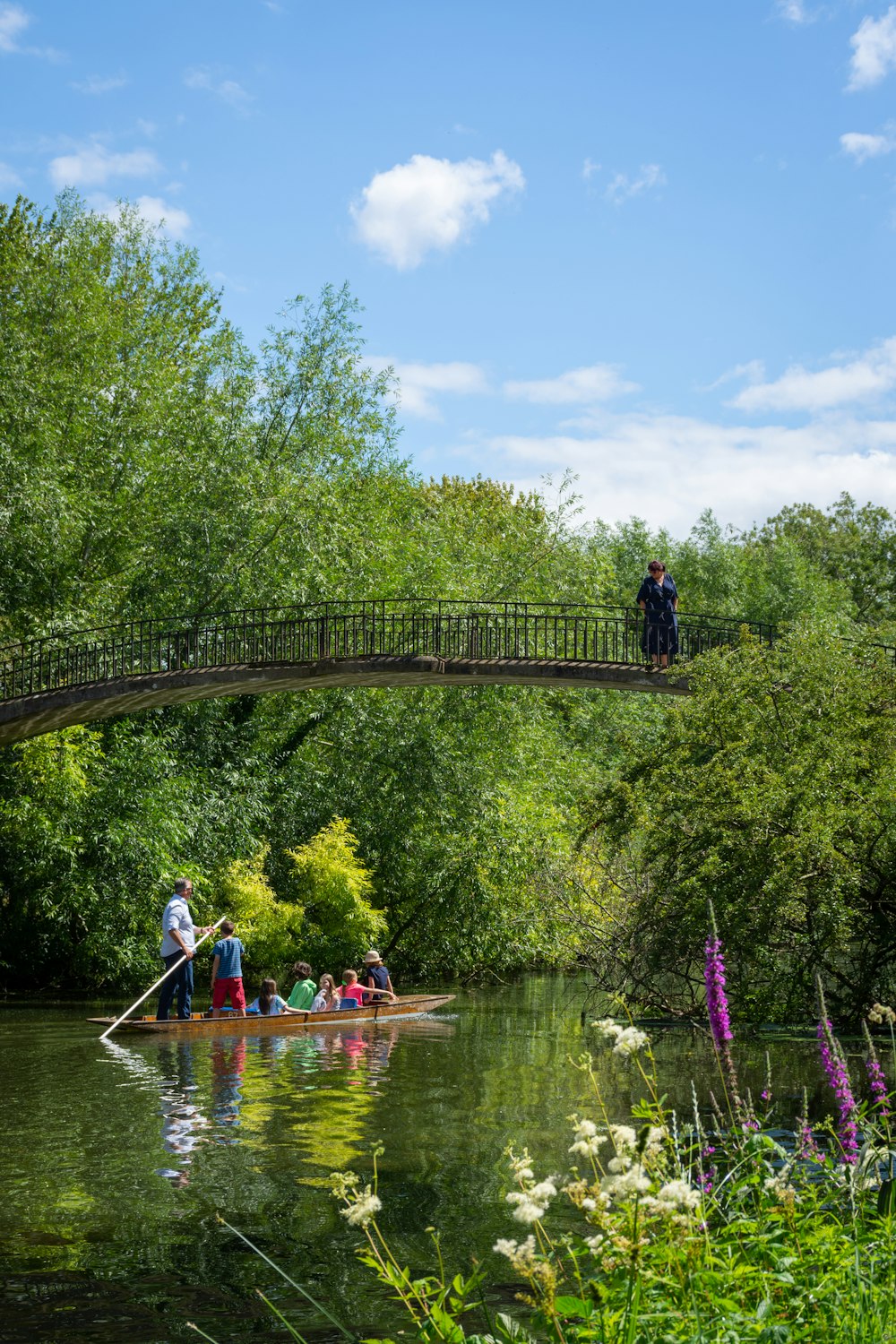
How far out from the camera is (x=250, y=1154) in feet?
34.6

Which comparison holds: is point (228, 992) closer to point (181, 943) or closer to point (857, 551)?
point (181, 943)

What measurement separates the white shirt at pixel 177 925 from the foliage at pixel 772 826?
6381 mm

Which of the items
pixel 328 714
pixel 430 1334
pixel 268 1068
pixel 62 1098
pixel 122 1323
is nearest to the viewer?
pixel 430 1334

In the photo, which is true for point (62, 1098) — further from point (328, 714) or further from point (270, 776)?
point (328, 714)

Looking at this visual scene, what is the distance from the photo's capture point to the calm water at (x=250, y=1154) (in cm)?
708

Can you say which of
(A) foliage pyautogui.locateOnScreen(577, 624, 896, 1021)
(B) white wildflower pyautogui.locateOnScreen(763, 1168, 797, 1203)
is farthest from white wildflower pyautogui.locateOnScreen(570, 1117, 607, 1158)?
(A) foliage pyautogui.locateOnScreen(577, 624, 896, 1021)

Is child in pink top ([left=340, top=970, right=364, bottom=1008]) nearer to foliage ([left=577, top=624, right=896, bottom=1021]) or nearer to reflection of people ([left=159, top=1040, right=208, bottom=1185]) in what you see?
reflection of people ([left=159, top=1040, right=208, bottom=1185])

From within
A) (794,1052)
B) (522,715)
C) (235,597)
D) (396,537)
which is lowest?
(794,1052)

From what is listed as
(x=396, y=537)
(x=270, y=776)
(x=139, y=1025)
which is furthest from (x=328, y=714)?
(x=139, y=1025)

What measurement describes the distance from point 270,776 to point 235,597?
151 inches

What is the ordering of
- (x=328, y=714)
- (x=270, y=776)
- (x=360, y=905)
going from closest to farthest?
(x=360, y=905) → (x=270, y=776) → (x=328, y=714)

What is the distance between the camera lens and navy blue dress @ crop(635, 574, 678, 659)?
75.5 ft

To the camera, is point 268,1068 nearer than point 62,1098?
No

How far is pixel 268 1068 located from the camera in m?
15.8
